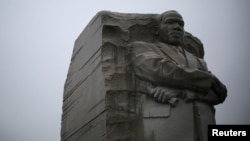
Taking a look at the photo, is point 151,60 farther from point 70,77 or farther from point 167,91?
point 70,77

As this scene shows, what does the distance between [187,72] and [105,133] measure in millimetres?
1542

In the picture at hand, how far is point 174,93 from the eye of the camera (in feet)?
22.4

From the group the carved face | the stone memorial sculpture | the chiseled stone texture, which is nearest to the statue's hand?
the stone memorial sculpture

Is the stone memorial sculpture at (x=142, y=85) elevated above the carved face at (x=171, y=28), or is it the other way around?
the carved face at (x=171, y=28)

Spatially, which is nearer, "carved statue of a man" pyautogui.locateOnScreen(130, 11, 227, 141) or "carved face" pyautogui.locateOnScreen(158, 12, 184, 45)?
"carved statue of a man" pyautogui.locateOnScreen(130, 11, 227, 141)

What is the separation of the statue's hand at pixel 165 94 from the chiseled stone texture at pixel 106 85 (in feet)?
0.80

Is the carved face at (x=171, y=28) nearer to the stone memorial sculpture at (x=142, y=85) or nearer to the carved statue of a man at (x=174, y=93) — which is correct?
the stone memorial sculpture at (x=142, y=85)

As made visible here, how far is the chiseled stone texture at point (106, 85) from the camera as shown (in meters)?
6.79

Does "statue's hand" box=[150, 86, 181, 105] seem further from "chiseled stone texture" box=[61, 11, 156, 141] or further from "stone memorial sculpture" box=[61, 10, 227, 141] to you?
"chiseled stone texture" box=[61, 11, 156, 141]

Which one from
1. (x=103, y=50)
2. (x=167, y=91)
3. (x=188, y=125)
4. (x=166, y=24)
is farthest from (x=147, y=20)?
(x=188, y=125)

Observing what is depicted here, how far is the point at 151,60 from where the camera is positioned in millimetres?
6977

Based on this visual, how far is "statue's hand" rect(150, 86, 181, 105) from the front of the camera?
6.75 meters

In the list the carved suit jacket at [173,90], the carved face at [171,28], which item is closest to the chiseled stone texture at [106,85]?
the carved suit jacket at [173,90]

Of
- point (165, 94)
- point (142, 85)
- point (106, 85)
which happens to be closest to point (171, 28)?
point (142, 85)
